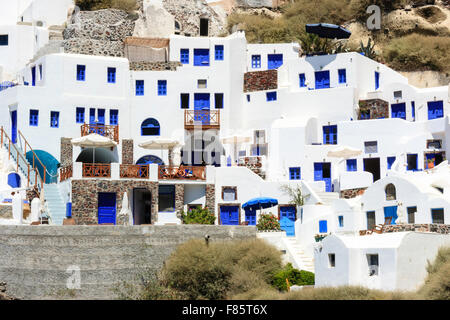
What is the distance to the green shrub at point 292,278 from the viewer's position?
40.1 m

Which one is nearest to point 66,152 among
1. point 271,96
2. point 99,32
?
point 99,32

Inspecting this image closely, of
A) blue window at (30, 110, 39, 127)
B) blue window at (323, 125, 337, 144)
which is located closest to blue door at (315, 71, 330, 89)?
blue window at (323, 125, 337, 144)

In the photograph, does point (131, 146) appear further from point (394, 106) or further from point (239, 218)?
point (394, 106)

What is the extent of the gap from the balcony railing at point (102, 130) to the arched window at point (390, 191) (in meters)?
15.7

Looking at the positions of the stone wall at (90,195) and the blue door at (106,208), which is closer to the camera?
the stone wall at (90,195)

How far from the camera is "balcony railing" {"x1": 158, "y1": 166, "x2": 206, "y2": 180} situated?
48781mm

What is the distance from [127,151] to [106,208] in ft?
19.0

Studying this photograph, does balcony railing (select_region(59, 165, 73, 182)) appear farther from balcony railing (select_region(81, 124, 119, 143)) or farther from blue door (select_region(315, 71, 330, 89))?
blue door (select_region(315, 71, 330, 89))

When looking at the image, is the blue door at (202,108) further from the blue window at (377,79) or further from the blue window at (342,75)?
the blue window at (377,79)

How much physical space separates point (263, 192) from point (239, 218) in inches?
69.4

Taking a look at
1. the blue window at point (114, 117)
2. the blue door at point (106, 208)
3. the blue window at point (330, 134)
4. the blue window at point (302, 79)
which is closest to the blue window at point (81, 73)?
the blue window at point (114, 117)
